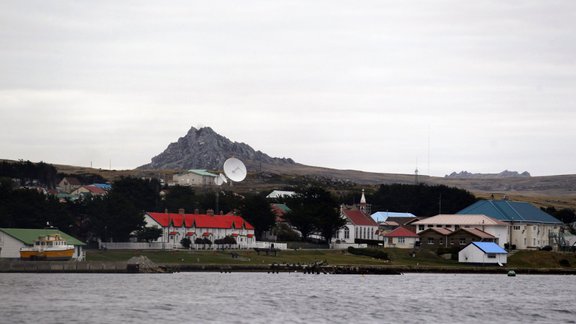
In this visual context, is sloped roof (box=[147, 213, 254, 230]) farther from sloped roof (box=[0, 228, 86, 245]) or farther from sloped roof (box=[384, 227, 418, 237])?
sloped roof (box=[0, 228, 86, 245])

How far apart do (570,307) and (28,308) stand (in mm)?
45373

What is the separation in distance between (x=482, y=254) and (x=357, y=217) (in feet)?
125

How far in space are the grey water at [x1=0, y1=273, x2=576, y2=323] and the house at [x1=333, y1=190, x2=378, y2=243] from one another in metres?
62.3

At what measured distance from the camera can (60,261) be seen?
407 feet

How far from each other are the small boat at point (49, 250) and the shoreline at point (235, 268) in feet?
8.26

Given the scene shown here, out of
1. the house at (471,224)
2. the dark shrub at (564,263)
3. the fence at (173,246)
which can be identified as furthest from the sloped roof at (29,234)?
the dark shrub at (564,263)

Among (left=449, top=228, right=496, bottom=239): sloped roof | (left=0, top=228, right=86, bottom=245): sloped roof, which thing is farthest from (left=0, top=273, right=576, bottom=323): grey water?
(left=449, top=228, right=496, bottom=239): sloped roof

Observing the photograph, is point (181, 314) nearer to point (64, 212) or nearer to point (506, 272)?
point (64, 212)

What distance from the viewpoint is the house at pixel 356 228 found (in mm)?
189125

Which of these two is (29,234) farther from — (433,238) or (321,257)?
(433,238)

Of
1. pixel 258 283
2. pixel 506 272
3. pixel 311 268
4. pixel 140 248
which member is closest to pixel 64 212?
pixel 140 248

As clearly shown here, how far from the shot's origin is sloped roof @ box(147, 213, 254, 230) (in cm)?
15854

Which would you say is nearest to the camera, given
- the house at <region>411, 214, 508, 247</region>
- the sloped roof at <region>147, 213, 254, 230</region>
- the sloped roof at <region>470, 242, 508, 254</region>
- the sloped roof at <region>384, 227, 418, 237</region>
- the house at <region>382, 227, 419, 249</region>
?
the sloped roof at <region>147, 213, 254, 230</region>

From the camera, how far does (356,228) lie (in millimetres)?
191875
